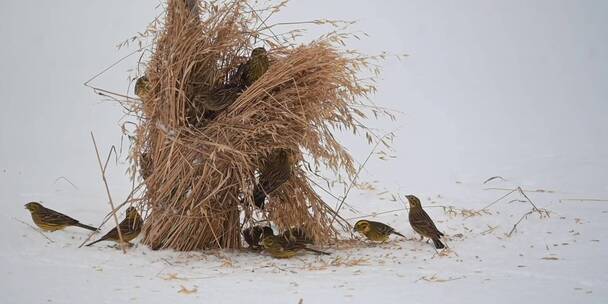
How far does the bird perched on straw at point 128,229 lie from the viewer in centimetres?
458

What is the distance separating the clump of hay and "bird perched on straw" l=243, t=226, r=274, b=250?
2.6 inches

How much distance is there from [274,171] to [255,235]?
16.8 inches

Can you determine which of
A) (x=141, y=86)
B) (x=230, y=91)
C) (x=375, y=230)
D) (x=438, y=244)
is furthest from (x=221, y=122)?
(x=438, y=244)

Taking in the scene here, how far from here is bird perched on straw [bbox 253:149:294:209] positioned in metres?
4.69

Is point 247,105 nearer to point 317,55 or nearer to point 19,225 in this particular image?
point 317,55

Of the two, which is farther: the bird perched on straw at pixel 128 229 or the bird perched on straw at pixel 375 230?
the bird perched on straw at pixel 375 230

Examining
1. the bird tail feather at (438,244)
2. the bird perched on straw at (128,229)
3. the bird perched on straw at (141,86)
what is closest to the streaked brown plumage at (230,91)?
the bird perched on straw at (141,86)

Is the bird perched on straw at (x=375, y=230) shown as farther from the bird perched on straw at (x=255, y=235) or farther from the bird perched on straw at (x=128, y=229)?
the bird perched on straw at (x=128, y=229)

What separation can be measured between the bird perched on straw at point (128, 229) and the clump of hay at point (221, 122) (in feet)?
0.20

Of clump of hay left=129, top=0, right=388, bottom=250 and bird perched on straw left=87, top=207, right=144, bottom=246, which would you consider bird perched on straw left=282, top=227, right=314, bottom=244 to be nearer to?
clump of hay left=129, top=0, right=388, bottom=250

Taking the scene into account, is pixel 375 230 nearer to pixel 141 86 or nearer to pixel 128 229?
pixel 128 229

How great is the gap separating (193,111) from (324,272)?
4.36 feet

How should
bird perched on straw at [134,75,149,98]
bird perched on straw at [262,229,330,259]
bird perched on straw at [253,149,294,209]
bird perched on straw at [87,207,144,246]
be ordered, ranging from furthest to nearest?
bird perched on straw at [134,75,149,98], bird perched on straw at [253,149,294,209], bird perched on straw at [87,207,144,246], bird perched on straw at [262,229,330,259]

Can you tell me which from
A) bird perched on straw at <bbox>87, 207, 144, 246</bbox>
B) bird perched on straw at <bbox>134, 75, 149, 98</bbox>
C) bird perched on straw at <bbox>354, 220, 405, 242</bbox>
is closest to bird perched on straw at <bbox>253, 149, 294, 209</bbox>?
bird perched on straw at <bbox>354, 220, 405, 242</bbox>
